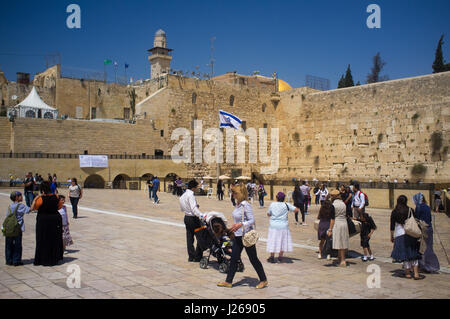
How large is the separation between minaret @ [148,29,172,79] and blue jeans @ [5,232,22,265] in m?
33.5

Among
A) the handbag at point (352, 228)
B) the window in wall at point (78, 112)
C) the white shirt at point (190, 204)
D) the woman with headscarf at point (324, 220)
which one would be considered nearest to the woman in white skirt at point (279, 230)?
Answer: the woman with headscarf at point (324, 220)

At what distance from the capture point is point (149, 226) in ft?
35.6

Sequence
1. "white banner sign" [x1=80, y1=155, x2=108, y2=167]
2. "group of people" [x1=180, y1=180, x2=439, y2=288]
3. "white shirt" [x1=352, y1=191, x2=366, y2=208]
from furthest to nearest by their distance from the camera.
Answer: "white banner sign" [x1=80, y1=155, x2=108, y2=167]
"white shirt" [x1=352, y1=191, x2=366, y2=208]
"group of people" [x1=180, y1=180, x2=439, y2=288]

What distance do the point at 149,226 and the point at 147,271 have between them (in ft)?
15.4

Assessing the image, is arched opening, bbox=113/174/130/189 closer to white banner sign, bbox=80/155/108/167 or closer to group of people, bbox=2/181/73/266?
white banner sign, bbox=80/155/108/167

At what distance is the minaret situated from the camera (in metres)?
38.7

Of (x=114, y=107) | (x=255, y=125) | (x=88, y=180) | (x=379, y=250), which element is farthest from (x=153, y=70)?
(x=379, y=250)

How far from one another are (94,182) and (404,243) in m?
23.3

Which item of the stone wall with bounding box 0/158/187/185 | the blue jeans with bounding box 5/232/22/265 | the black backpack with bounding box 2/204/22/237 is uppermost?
the stone wall with bounding box 0/158/187/185

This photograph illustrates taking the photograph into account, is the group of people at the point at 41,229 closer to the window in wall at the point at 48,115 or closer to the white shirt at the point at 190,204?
the white shirt at the point at 190,204

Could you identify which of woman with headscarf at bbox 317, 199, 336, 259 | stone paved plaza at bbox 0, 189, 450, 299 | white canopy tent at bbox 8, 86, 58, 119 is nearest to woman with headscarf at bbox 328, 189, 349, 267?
woman with headscarf at bbox 317, 199, 336, 259

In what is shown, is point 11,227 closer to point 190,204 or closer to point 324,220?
point 190,204

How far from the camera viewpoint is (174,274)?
20.0 ft
